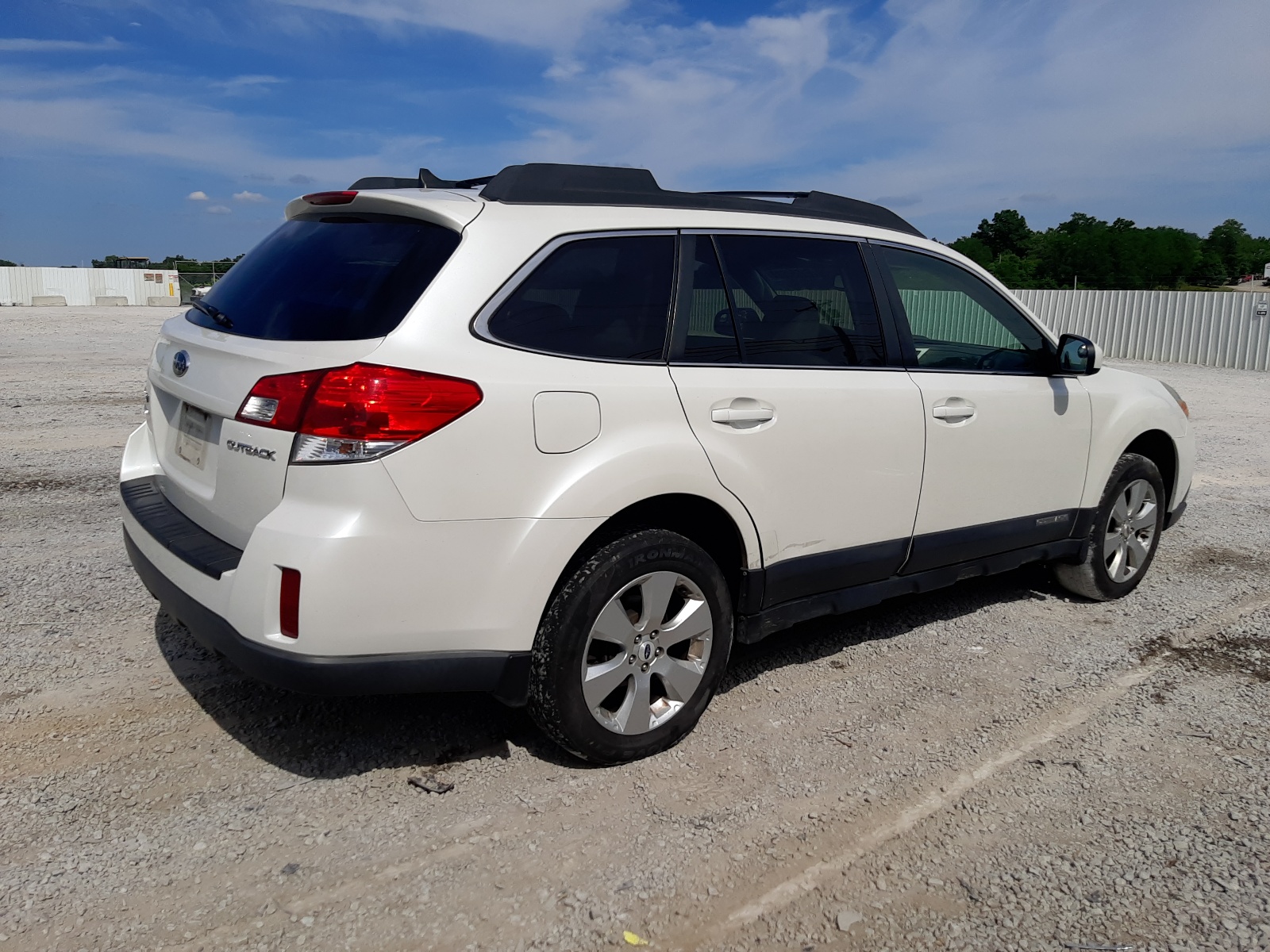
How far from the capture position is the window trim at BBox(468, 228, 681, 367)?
2.99m

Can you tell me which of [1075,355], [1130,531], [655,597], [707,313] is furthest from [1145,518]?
[655,597]

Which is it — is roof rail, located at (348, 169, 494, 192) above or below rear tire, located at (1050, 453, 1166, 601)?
above

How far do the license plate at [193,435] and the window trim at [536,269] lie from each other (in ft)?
3.12

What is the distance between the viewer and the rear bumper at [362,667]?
2.81 m

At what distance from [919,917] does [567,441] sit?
1619mm

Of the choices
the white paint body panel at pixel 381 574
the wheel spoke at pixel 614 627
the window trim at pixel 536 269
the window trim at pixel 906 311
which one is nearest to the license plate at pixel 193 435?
the white paint body panel at pixel 381 574

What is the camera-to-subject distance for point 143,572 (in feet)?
11.4

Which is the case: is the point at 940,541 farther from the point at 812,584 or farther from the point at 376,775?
the point at 376,775

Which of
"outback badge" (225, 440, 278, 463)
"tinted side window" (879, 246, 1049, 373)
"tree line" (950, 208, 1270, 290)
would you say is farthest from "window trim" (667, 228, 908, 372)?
"tree line" (950, 208, 1270, 290)

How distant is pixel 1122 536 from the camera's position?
525 cm

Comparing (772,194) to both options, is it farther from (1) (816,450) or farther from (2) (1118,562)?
(2) (1118,562)

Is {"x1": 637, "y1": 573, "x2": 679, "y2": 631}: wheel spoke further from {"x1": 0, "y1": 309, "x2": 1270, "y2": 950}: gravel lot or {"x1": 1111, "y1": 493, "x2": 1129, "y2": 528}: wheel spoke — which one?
{"x1": 1111, "y1": 493, "x2": 1129, "y2": 528}: wheel spoke

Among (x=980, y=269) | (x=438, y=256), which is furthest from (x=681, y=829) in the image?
(x=980, y=269)

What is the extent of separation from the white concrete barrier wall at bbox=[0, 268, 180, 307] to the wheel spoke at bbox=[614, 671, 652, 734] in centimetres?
5691
